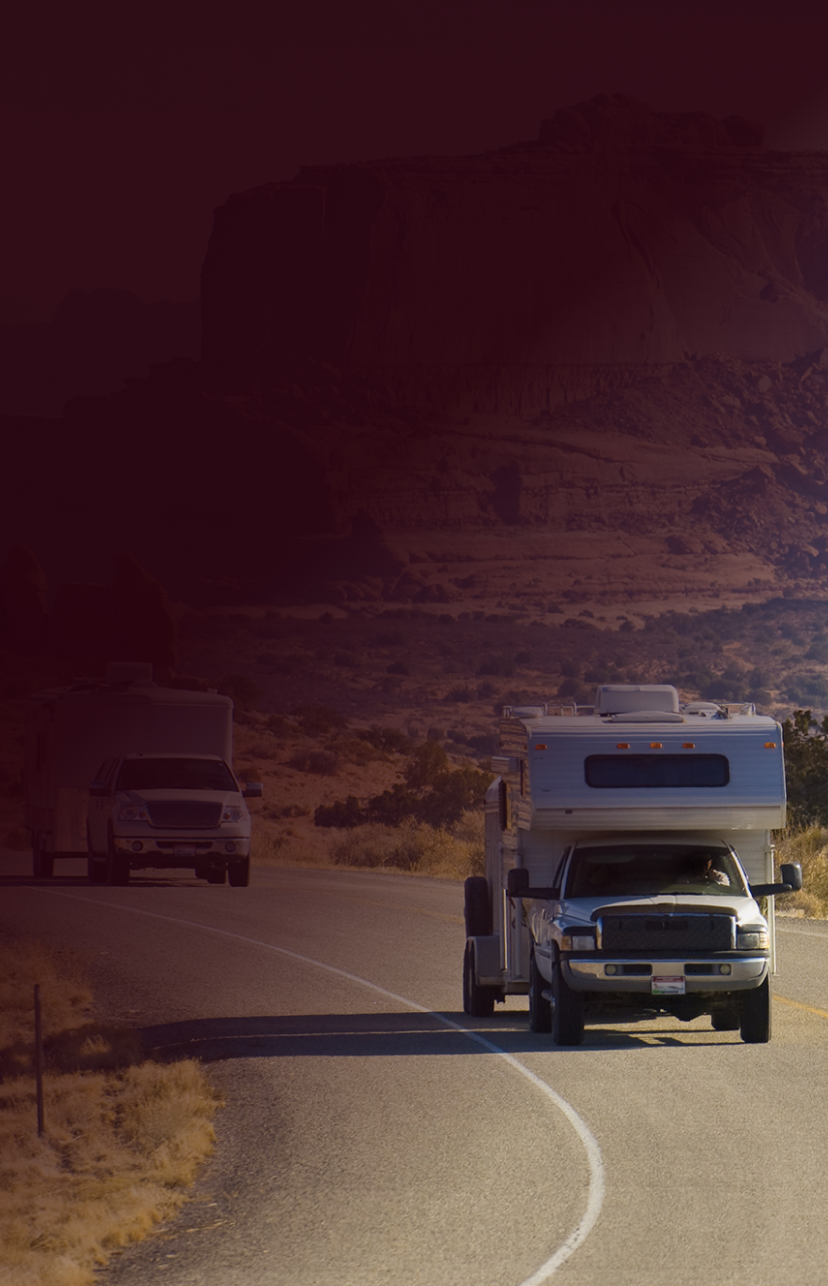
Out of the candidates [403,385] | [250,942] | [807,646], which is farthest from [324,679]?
[250,942]

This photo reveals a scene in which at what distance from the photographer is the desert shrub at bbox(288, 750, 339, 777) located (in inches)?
2569

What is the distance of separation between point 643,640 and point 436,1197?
98.5m

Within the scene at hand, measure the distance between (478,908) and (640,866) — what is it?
226 centimetres

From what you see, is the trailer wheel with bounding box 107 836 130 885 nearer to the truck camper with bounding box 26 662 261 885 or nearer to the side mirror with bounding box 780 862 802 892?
the truck camper with bounding box 26 662 261 885

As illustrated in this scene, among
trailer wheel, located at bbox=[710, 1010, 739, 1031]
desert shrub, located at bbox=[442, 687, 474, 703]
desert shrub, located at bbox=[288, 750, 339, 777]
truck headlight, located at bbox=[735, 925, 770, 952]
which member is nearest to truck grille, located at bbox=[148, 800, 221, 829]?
trailer wheel, located at bbox=[710, 1010, 739, 1031]

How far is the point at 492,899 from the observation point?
59.2 ft

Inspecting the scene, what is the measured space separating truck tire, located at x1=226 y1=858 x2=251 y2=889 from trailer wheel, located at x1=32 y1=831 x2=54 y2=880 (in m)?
3.61

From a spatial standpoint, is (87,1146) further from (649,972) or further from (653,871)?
(653,871)

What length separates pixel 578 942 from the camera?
15227mm

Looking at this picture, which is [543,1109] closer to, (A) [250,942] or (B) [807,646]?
→ (A) [250,942]

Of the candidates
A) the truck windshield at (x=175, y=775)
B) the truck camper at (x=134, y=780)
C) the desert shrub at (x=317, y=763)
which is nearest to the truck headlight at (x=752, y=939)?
the truck camper at (x=134, y=780)

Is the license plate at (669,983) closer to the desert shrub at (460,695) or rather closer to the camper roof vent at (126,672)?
the camper roof vent at (126,672)

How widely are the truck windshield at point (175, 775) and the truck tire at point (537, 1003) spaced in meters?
15.1

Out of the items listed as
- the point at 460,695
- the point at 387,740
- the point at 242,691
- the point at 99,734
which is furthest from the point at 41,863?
the point at 460,695
